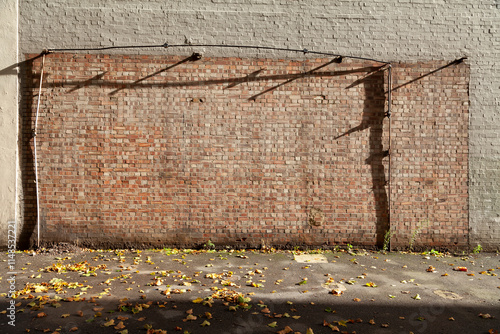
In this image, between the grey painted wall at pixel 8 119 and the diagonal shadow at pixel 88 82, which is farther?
the diagonal shadow at pixel 88 82

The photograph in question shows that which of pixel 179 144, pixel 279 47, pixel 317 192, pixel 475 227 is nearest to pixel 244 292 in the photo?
pixel 317 192

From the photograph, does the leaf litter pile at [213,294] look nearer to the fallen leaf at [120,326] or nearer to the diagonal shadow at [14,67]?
the fallen leaf at [120,326]

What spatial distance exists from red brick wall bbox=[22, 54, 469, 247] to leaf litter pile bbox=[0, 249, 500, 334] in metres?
0.63

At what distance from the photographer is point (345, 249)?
6.43 metres

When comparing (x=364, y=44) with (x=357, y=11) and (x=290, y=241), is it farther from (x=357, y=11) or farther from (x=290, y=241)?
(x=290, y=241)

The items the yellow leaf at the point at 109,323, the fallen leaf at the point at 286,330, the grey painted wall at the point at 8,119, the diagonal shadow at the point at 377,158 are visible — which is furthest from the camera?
the diagonal shadow at the point at 377,158

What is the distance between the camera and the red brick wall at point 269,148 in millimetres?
6352

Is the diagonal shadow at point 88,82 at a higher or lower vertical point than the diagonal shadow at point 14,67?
lower

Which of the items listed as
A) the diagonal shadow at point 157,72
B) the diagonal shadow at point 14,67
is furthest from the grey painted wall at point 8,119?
the diagonal shadow at point 157,72

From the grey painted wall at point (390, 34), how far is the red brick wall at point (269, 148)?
28 centimetres

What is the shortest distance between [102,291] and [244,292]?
1928mm

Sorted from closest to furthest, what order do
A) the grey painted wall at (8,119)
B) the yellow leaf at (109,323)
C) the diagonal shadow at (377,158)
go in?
the yellow leaf at (109,323) < the grey painted wall at (8,119) < the diagonal shadow at (377,158)

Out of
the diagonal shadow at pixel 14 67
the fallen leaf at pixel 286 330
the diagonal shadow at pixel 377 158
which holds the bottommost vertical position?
the fallen leaf at pixel 286 330

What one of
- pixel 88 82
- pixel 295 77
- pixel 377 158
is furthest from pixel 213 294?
pixel 88 82
